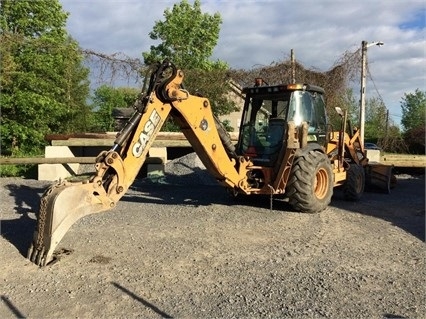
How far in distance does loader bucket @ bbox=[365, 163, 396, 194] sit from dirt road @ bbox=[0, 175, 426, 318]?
3.14m

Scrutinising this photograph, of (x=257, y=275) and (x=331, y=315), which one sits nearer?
(x=331, y=315)

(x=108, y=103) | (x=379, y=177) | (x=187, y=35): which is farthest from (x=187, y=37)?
(x=379, y=177)

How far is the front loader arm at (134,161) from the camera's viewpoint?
529 centimetres

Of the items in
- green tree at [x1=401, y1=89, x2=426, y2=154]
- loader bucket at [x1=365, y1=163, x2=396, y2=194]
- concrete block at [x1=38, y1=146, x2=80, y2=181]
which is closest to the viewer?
loader bucket at [x1=365, y1=163, x2=396, y2=194]

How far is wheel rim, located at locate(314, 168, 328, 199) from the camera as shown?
8567mm

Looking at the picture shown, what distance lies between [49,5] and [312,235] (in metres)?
17.4

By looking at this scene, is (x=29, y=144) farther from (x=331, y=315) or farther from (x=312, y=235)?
(x=331, y=315)

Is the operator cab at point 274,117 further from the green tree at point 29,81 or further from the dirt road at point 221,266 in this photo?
the green tree at point 29,81

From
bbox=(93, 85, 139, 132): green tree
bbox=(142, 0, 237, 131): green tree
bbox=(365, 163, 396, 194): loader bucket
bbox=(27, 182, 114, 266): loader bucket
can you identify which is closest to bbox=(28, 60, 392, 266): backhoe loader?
bbox=(27, 182, 114, 266): loader bucket

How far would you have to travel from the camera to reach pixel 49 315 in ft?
13.2

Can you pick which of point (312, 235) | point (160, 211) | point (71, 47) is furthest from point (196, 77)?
point (312, 235)

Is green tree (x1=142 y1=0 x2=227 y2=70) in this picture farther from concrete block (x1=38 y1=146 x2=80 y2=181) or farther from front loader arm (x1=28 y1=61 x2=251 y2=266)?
front loader arm (x1=28 y1=61 x2=251 y2=266)

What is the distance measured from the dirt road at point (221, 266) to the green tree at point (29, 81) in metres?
8.15

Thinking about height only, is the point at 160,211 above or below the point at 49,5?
below
